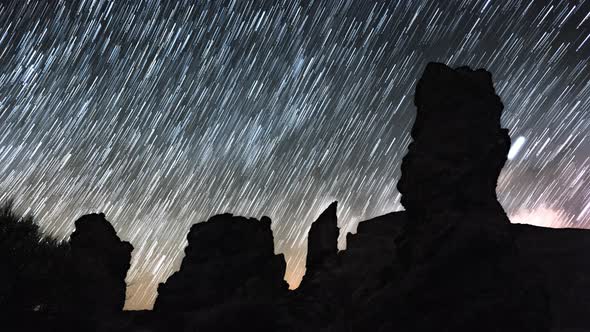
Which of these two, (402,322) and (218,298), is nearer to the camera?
→ (402,322)

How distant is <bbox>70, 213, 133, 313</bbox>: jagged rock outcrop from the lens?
37.2m

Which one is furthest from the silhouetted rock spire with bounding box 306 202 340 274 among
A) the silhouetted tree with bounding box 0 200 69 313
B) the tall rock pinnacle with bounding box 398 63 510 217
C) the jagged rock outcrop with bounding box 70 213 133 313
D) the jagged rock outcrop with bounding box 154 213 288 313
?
the silhouetted tree with bounding box 0 200 69 313

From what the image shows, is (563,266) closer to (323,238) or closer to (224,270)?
(323,238)

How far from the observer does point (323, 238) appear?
133 ft

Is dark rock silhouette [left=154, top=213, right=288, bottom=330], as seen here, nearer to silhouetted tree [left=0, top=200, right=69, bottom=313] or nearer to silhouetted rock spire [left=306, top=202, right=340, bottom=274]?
silhouetted rock spire [left=306, top=202, right=340, bottom=274]

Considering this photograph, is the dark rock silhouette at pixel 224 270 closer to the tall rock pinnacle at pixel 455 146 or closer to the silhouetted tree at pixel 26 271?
the silhouetted tree at pixel 26 271

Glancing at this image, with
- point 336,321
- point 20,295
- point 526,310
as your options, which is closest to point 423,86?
point 526,310

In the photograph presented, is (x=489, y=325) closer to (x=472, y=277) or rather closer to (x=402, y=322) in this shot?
(x=472, y=277)

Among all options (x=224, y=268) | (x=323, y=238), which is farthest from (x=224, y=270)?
(x=323, y=238)

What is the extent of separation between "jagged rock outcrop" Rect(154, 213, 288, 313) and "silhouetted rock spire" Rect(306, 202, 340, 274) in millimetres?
3641

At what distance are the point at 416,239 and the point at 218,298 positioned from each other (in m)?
21.0

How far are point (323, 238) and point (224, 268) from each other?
949 cm

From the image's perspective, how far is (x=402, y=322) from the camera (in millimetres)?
20656

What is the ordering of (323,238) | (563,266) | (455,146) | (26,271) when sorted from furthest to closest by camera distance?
(563,266), (323,238), (26,271), (455,146)
